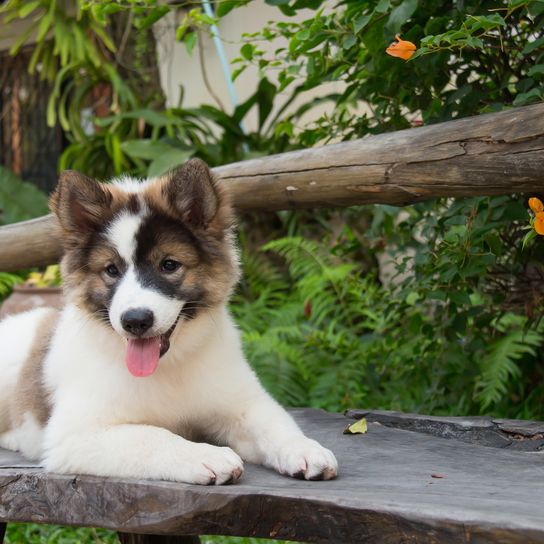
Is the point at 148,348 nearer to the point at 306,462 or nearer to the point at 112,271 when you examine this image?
the point at 112,271

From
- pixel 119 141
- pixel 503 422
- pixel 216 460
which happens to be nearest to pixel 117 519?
pixel 216 460

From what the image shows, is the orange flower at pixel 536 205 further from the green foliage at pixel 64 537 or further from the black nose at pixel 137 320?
the green foliage at pixel 64 537

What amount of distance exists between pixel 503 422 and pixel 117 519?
1758 millimetres

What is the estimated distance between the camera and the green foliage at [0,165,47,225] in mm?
9328

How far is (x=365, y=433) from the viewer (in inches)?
142

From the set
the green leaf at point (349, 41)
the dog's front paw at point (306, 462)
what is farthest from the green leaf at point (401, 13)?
the dog's front paw at point (306, 462)

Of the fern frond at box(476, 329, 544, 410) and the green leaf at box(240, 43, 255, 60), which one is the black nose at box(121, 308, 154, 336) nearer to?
the green leaf at box(240, 43, 255, 60)

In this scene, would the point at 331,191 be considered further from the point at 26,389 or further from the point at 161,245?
the point at 26,389

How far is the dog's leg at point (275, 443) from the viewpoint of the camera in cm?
277

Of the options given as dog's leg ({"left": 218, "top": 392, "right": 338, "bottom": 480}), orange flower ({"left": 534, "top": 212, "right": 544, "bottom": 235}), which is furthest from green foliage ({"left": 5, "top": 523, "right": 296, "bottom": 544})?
orange flower ({"left": 534, "top": 212, "right": 544, "bottom": 235})

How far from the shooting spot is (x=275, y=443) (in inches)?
116

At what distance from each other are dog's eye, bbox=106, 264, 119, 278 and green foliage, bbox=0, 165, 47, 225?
21.6 feet

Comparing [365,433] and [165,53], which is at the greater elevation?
[165,53]

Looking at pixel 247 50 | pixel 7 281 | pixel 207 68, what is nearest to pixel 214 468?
pixel 247 50
